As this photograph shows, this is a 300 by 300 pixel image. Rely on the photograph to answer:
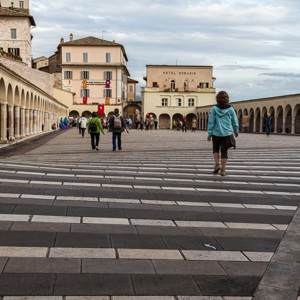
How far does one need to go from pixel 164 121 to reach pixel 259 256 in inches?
3259

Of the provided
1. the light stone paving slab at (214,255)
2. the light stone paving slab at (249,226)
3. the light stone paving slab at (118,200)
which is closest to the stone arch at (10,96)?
the light stone paving slab at (118,200)

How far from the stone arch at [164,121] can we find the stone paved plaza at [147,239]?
7750cm

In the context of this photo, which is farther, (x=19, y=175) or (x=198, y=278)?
(x=19, y=175)

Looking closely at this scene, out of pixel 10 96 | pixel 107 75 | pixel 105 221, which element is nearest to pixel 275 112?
pixel 10 96

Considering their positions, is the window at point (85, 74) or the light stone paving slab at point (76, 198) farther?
the window at point (85, 74)

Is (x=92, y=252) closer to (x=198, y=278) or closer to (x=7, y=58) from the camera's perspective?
(x=198, y=278)

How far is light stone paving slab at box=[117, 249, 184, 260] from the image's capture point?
13.9 ft

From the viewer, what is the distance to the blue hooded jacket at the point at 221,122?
996 centimetres

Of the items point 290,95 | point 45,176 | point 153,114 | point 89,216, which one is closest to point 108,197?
point 89,216

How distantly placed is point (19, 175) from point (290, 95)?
4016 centimetres

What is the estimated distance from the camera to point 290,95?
4556cm

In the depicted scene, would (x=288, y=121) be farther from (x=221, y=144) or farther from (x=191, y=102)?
(x=221, y=144)

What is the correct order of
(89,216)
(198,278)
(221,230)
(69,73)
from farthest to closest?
(69,73), (89,216), (221,230), (198,278)

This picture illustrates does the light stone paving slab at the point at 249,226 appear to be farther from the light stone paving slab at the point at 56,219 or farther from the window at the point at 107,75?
the window at the point at 107,75
